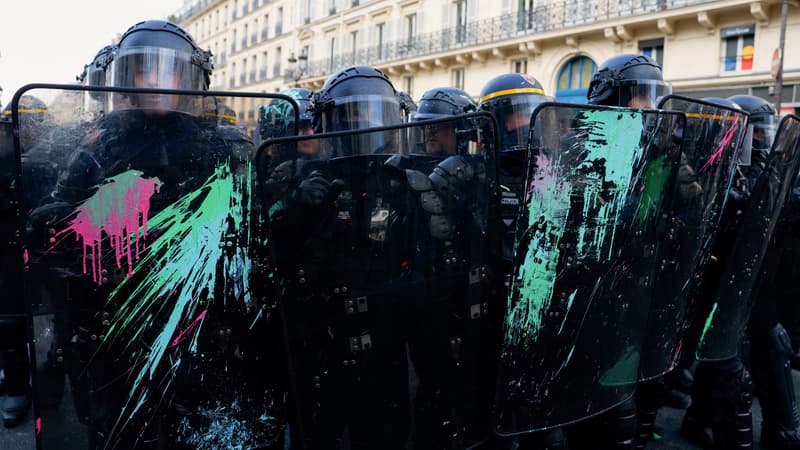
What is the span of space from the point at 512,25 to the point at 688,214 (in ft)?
54.5

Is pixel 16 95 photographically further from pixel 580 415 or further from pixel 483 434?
pixel 580 415

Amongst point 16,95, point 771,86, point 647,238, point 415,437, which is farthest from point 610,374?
point 771,86

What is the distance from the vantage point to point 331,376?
1501 mm

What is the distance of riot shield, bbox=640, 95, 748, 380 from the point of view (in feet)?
6.55

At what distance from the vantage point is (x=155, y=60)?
72.9 inches

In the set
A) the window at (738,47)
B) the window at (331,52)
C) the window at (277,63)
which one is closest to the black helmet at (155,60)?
the window at (738,47)

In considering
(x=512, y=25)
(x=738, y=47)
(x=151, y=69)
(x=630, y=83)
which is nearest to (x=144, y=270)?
(x=151, y=69)

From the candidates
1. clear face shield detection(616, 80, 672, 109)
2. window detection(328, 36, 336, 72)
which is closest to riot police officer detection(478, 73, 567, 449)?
clear face shield detection(616, 80, 672, 109)

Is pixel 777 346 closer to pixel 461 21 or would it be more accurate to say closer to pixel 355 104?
pixel 355 104

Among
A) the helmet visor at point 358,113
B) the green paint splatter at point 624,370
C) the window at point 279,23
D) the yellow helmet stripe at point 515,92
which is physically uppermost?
the window at point 279,23

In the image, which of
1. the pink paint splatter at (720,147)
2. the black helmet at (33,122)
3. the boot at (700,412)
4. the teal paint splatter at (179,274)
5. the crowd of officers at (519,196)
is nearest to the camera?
the black helmet at (33,122)

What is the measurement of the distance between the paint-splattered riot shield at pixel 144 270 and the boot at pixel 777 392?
270cm

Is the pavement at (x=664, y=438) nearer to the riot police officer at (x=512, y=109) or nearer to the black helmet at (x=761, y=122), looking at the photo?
the black helmet at (x=761, y=122)

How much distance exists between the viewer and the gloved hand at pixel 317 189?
4.73 feet
